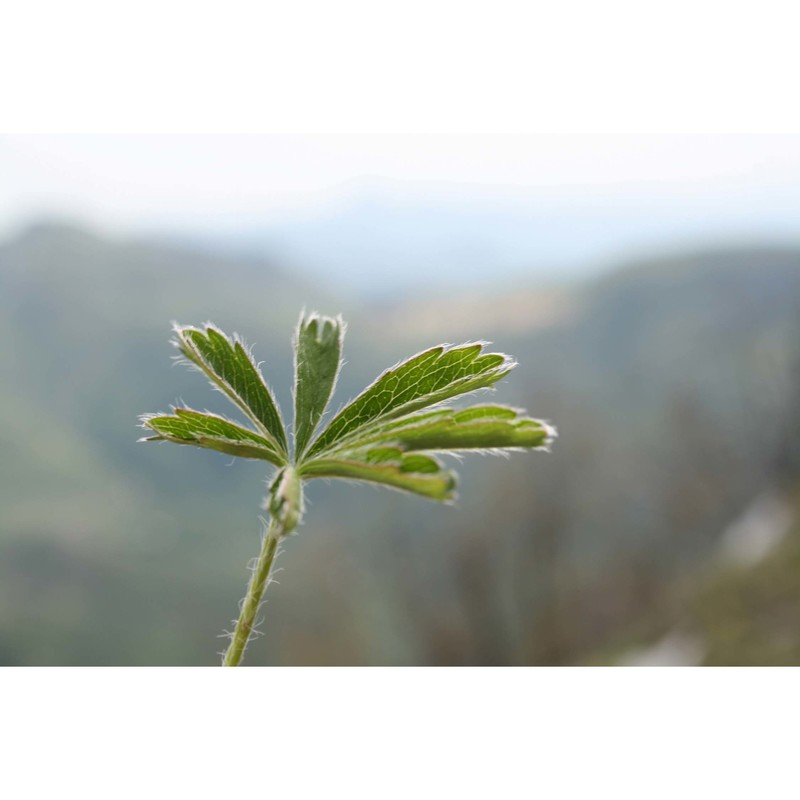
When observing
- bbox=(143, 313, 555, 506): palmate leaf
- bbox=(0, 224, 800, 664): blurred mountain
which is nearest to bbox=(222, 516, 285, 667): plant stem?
bbox=(143, 313, 555, 506): palmate leaf

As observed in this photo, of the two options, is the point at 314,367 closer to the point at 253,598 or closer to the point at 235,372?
the point at 235,372

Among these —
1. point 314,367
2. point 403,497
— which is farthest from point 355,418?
point 403,497

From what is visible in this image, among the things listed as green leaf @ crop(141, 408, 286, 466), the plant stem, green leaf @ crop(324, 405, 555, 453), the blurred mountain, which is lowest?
the blurred mountain

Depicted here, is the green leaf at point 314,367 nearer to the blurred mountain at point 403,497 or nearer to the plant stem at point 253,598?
the plant stem at point 253,598

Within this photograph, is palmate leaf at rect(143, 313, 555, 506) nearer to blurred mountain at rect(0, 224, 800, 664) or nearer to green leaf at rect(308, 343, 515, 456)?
green leaf at rect(308, 343, 515, 456)

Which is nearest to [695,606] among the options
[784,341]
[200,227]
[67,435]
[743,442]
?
[743,442]

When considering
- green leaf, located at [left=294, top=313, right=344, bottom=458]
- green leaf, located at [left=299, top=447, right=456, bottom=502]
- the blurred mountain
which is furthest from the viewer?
the blurred mountain

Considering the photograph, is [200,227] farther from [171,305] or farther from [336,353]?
[336,353]
